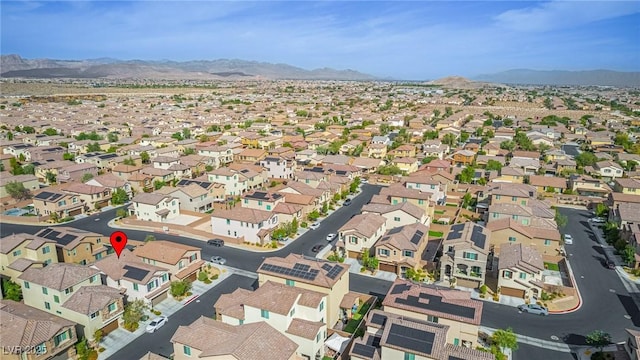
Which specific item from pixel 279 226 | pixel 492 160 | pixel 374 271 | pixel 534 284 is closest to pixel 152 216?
pixel 279 226

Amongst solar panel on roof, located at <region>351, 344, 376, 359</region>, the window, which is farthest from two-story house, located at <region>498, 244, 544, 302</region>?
solar panel on roof, located at <region>351, 344, 376, 359</region>

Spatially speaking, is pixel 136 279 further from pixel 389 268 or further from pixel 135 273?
pixel 389 268

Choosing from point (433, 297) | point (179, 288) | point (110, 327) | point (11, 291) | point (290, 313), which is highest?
point (433, 297)

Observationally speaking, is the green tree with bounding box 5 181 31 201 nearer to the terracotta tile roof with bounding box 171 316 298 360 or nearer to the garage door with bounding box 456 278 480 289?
the terracotta tile roof with bounding box 171 316 298 360

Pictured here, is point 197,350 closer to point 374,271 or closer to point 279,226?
point 374,271

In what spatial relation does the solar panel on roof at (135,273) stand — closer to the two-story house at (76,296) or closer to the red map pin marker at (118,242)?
the two-story house at (76,296)

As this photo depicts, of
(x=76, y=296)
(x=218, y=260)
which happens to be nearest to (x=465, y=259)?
(x=218, y=260)
